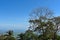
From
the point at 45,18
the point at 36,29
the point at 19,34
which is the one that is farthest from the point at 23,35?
the point at 45,18

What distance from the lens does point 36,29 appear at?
81.4 ft

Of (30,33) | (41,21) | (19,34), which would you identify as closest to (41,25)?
(41,21)

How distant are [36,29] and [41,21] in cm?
136

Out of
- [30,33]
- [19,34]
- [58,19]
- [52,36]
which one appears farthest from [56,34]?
[19,34]

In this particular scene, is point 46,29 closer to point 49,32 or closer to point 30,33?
point 49,32

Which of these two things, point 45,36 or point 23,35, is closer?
point 45,36

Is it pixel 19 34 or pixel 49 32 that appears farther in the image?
pixel 19 34

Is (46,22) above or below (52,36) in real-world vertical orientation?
above

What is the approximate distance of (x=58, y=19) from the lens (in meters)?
25.6

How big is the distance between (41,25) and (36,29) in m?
0.91

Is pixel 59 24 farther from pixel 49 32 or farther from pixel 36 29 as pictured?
pixel 36 29

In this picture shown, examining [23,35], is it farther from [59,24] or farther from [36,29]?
[59,24]

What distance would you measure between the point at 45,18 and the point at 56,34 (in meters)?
3.00

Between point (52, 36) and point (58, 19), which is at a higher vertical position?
point (58, 19)
